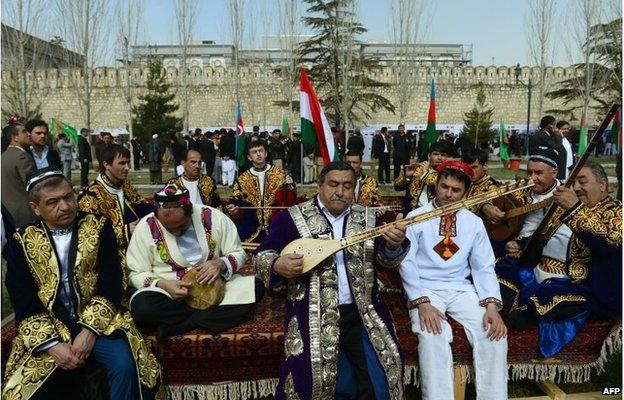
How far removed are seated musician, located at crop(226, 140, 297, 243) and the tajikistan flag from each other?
1138 millimetres

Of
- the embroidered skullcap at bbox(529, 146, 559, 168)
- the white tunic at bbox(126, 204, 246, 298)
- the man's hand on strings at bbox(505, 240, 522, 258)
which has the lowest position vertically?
the man's hand on strings at bbox(505, 240, 522, 258)

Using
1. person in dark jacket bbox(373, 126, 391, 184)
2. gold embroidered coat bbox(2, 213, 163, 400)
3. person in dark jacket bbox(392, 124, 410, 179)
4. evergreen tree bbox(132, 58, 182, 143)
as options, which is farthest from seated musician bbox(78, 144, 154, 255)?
evergreen tree bbox(132, 58, 182, 143)

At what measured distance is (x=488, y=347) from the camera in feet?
10.4

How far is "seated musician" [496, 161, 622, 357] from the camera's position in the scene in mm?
3426

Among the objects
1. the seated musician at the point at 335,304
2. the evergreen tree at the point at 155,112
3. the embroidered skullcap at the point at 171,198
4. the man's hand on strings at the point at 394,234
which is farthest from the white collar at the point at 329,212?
the evergreen tree at the point at 155,112

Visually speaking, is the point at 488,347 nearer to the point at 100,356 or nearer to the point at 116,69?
the point at 100,356

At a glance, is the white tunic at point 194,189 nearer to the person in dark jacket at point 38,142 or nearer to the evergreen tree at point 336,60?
the person in dark jacket at point 38,142

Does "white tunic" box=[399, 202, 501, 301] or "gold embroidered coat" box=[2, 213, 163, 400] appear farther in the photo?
"white tunic" box=[399, 202, 501, 301]

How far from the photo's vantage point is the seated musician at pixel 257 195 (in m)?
6.38

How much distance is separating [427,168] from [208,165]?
10698 mm

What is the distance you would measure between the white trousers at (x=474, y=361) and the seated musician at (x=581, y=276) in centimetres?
53

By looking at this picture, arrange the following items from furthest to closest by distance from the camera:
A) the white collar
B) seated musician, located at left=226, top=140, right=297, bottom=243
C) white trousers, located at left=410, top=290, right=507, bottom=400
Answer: seated musician, located at left=226, top=140, right=297, bottom=243, the white collar, white trousers, located at left=410, top=290, right=507, bottom=400

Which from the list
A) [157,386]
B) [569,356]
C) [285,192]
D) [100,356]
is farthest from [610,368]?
[285,192]

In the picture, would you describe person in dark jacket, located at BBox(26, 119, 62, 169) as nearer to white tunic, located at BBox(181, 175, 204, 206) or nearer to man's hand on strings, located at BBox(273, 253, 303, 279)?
white tunic, located at BBox(181, 175, 204, 206)
